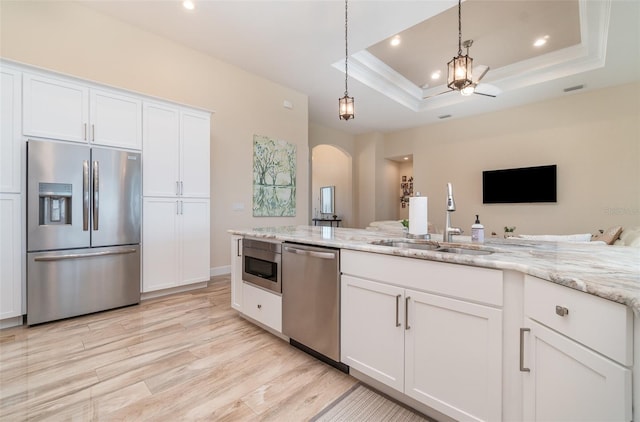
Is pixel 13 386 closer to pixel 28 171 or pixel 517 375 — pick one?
pixel 28 171

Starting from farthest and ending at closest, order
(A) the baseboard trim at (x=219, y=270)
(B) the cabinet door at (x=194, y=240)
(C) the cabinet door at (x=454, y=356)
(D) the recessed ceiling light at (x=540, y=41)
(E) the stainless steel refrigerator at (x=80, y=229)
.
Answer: (A) the baseboard trim at (x=219, y=270), (D) the recessed ceiling light at (x=540, y=41), (B) the cabinet door at (x=194, y=240), (E) the stainless steel refrigerator at (x=80, y=229), (C) the cabinet door at (x=454, y=356)

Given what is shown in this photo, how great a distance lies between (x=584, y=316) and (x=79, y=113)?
12.9 ft

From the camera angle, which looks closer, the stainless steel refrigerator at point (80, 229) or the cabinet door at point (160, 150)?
the stainless steel refrigerator at point (80, 229)

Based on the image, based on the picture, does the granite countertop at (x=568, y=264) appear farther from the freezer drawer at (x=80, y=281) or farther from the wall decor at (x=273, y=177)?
the wall decor at (x=273, y=177)

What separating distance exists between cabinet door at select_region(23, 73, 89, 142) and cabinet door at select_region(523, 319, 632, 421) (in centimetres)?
382

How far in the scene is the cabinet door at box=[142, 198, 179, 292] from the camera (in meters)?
3.11

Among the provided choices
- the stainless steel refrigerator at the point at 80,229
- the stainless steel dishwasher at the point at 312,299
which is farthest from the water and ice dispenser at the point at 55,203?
the stainless steel dishwasher at the point at 312,299

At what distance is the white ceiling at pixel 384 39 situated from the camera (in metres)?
3.20

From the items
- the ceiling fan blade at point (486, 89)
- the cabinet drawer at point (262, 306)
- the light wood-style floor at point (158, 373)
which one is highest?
the ceiling fan blade at point (486, 89)

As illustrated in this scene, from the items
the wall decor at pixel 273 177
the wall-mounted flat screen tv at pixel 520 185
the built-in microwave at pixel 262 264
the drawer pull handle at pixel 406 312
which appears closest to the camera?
the drawer pull handle at pixel 406 312

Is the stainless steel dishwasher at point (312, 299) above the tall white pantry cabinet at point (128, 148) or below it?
below

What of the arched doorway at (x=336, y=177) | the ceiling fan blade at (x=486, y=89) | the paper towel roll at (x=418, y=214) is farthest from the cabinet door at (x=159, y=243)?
the arched doorway at (x=336, y=177)

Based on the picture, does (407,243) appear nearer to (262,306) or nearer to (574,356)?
(574,356)

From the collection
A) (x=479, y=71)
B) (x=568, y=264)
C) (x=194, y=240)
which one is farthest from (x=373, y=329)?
(x=479, y=71)
